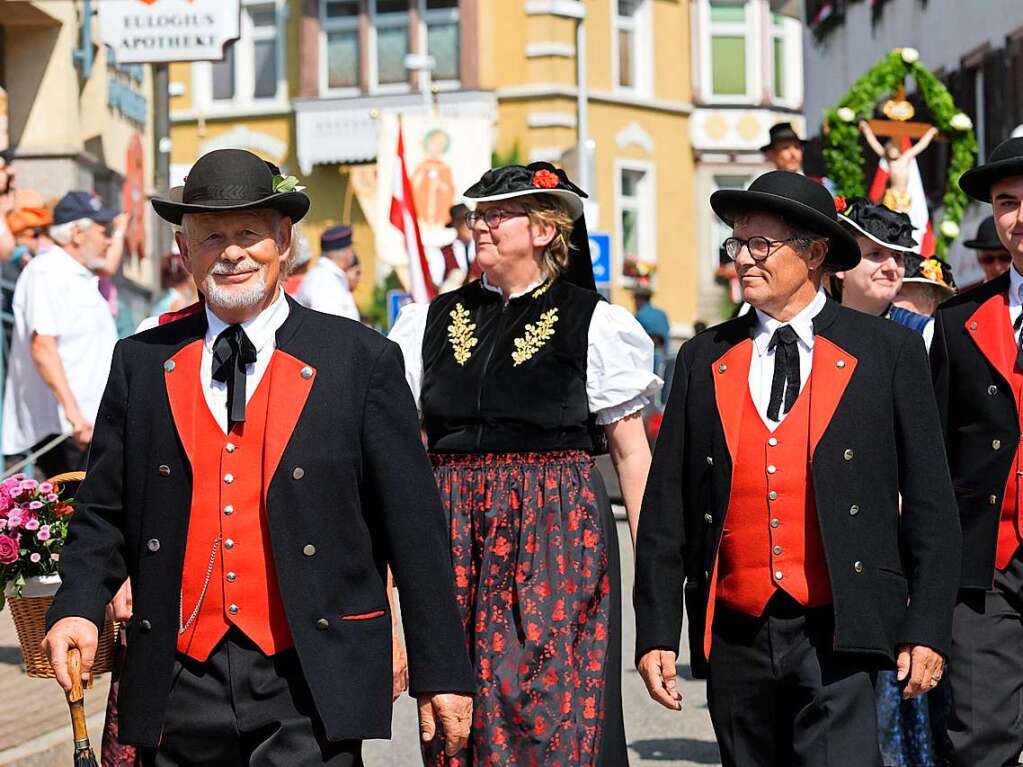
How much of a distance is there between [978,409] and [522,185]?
159cm

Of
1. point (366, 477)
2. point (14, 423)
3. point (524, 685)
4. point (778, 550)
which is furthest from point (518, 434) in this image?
point (14, 423)

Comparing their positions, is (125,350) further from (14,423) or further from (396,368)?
(14,423)

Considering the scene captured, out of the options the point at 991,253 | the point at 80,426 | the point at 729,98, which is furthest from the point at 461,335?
the point at 729,98

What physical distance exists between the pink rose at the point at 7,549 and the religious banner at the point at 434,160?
14.8 m

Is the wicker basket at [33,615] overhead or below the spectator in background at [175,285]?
below

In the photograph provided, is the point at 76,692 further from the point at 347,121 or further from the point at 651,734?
the point at 347,121

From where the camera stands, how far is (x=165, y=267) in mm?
14219

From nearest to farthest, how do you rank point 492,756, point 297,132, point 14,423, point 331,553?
point 331,553, point 492,756, point 14,423, point 297,132

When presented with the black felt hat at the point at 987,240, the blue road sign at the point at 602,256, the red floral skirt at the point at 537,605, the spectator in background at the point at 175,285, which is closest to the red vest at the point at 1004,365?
the red floral skirt at the point at 537,605

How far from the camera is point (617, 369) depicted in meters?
7.05

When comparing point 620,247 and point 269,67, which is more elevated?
point 269,67

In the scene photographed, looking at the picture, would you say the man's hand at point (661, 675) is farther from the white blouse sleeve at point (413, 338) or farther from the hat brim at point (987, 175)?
the hat brim at point (987, 175)

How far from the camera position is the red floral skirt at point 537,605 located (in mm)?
6742

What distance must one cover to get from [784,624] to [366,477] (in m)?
1.21
